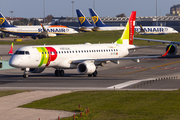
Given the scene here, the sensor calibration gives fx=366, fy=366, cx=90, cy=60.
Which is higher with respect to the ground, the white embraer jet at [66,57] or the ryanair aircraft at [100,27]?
the ryanair aircraft at [100,27]

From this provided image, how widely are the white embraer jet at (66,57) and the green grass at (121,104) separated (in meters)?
12.4

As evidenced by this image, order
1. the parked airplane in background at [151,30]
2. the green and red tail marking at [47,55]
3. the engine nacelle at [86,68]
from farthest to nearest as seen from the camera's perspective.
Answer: the parked airplane in background at [151,30] → the engine nacelle at [86,68] → the green and red tail marking at [47,55]

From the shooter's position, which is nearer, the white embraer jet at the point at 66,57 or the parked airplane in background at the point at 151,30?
the white embraer jet at the point at 66,57

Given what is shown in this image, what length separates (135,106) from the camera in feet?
76.0

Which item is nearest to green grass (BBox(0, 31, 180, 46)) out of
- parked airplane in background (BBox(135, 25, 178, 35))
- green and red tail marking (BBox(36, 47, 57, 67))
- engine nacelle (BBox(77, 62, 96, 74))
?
parked airplane in background (BBox(135, 25, 178, 35))

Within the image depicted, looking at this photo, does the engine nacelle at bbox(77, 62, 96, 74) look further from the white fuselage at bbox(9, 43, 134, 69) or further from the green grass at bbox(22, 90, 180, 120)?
the green grass at bbox(22, 90, 180, 120)

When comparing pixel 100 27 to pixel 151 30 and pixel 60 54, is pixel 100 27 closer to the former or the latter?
pixel 151 30

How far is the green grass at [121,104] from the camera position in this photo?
20.5 meters

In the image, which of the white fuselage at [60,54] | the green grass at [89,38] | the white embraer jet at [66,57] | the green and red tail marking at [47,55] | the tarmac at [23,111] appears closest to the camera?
the tarmac at [23,111]

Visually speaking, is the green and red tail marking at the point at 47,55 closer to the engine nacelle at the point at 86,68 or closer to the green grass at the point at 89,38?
the engine nacelle at the point at 86,68

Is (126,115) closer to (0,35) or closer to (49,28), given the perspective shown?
(49,28)

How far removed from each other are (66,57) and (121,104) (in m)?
19.7

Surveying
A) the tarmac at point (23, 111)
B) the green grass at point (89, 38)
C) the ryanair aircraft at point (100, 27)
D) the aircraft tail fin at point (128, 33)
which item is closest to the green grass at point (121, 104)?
the tarmac at point (23, 111)

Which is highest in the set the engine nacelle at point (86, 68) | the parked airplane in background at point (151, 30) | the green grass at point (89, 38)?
the parked airplane in background at point (151, 30)
